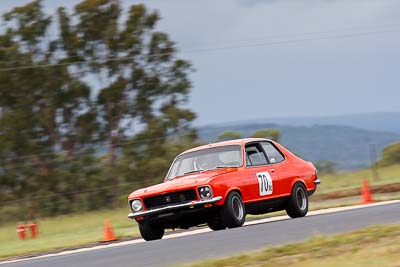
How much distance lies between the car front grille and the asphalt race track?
2.11 feet

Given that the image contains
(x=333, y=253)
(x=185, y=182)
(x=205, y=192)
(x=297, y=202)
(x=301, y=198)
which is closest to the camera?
(x=333, y=253)

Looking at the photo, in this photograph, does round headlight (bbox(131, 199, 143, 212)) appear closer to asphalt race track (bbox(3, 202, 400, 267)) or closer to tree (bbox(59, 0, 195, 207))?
asphalt race track (bbox(3, 202, 400, 267))

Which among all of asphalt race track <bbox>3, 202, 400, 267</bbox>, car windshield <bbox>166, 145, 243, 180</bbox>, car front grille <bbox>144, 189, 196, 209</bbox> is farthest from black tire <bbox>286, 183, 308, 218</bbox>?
car front grille <bbox>144, 189, 196, 209</bbox>

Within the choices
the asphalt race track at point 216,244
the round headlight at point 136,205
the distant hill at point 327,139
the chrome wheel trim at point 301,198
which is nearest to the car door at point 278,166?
the chrome wheel trim at point 301,198

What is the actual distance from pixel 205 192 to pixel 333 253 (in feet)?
16.0

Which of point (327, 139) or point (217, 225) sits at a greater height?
point (217, 225)

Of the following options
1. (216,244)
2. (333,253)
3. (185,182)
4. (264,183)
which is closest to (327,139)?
(264,183)

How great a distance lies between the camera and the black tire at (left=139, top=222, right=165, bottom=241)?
16059 millimetres

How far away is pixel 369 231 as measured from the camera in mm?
12555

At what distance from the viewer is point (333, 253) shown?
10641 mm

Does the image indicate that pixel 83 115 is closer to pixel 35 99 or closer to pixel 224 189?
pixel 35 99

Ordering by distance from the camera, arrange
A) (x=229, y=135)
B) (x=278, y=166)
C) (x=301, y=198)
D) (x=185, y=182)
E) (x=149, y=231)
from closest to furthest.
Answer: (x=185, y=182)
(x=149, y=231)
(x=278, y=166)
(x=301, y=198)
(x=229, y=135)

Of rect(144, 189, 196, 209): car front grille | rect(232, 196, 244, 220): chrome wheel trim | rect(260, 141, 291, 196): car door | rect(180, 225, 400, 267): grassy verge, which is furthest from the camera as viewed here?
rect(260, 141, 291, 196): car door

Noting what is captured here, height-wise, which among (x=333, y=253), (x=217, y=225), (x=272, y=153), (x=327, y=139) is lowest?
(x=327, y=139)
